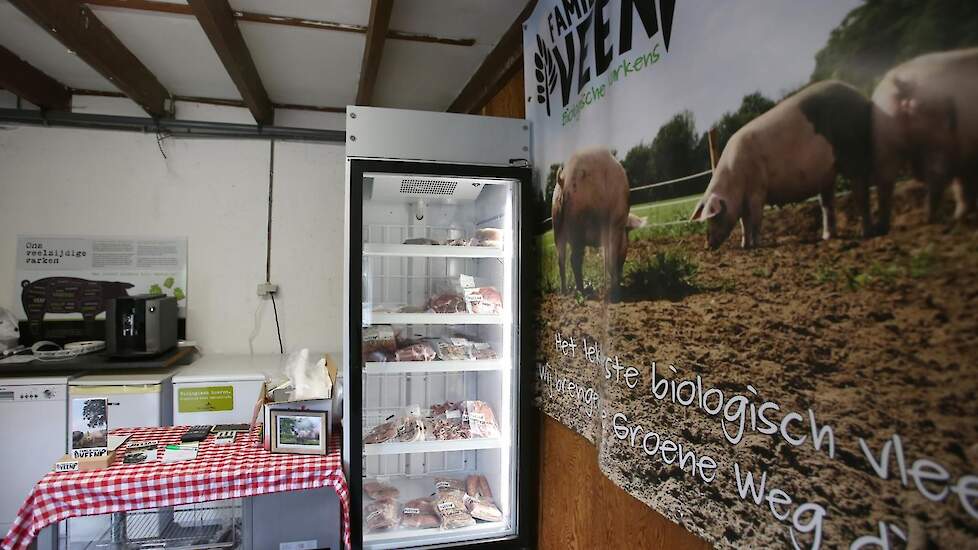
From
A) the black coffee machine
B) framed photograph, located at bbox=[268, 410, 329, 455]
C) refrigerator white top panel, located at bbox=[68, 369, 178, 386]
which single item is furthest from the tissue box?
the black coffee machine

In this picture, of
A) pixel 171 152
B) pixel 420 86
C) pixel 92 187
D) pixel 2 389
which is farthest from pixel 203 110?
pixel 2 389

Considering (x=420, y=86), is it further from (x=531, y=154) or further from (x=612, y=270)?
(x=612, y=270)

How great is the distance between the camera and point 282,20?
2467 mm

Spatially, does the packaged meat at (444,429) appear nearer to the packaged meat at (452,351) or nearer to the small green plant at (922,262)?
the packaged meat at (452,351)

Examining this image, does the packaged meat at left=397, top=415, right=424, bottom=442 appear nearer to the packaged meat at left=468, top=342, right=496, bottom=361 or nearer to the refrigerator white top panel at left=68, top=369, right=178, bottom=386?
the packaged meat at left=468, top=342, right=496, bottom=361

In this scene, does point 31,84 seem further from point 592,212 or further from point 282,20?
point 592,212

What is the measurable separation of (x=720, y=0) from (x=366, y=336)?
188 cm

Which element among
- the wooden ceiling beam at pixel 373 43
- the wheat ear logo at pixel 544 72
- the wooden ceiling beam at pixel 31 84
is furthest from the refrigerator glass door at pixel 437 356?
the wooden ceiling beam at pixel 31 84

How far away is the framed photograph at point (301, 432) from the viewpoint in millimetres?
2049

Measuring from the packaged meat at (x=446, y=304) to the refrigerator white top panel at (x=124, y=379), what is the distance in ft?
5.26

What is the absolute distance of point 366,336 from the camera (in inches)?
91.8

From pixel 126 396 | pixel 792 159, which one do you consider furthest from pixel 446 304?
pixel 126 396

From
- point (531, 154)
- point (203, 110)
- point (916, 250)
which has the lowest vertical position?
point (916, 250)

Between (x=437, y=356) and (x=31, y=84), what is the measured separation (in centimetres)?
313
